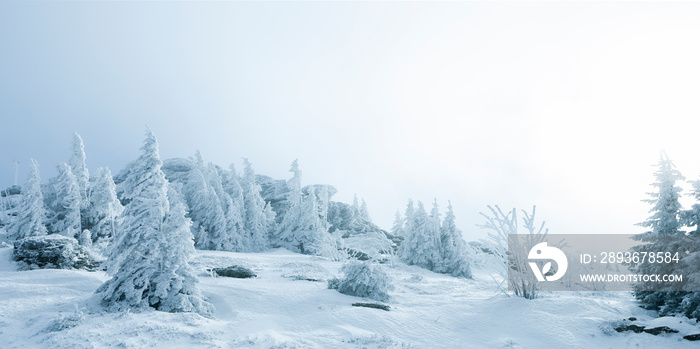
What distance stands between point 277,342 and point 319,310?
4196mm

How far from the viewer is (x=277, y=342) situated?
11445mm

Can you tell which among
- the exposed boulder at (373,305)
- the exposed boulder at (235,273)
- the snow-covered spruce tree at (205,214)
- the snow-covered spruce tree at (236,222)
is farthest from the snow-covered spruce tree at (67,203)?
the exposed boulder at (373,305)

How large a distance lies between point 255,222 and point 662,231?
46.7 metres

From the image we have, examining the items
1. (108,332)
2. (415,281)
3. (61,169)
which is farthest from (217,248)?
(108,332)

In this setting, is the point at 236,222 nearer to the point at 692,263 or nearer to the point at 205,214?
the point at 205,214

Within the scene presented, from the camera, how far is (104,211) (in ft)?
125

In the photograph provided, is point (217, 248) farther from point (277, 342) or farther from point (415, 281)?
point (277, 342)

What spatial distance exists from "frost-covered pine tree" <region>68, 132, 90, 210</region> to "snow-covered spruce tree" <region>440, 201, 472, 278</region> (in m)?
41.9

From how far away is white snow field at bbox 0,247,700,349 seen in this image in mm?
11375

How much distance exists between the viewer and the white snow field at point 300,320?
11375mm

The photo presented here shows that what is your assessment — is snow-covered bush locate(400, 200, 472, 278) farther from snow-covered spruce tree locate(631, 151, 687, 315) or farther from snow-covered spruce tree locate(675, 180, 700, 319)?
snow-covered spruce tree locate(675, 180, 700, 319)

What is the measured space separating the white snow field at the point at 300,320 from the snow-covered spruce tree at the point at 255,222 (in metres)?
33.4

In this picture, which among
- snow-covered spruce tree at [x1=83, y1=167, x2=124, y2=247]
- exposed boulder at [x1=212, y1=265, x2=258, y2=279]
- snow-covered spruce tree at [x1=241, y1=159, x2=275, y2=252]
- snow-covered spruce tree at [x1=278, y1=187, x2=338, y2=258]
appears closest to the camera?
exposed boulder at [x1=212, y1=265, x2=258, y2=279]

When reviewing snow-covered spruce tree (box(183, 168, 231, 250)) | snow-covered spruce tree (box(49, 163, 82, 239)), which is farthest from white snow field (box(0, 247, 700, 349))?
snow-covered spruce tree (box(183, 168, 231, 250))
